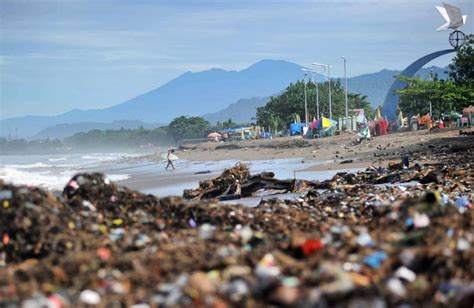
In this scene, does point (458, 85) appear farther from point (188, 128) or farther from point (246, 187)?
point (188, 128)

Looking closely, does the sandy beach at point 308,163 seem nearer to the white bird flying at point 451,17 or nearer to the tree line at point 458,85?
the tree line at point 458,85

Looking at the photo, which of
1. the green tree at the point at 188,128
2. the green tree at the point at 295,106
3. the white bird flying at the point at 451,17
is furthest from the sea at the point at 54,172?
the green tree at the point at 188,128

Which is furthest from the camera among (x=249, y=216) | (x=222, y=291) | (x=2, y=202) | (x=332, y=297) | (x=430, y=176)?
(x=430, y=176)

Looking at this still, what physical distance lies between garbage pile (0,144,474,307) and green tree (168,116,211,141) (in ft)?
449

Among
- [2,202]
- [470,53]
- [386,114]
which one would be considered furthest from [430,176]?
[386,114]

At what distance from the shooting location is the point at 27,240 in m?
5.26

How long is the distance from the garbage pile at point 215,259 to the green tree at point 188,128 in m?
137

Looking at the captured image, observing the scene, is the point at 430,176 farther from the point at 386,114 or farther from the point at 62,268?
the point at 386,114

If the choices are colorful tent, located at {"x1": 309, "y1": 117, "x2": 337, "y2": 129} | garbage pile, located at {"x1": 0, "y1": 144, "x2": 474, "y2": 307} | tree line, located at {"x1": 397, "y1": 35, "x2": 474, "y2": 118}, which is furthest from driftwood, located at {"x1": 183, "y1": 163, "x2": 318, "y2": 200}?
colorful tent, located at {"x1": 309, "y1": 117, "x2": 337, "y2": 129}

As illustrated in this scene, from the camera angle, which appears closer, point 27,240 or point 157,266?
point 157,266

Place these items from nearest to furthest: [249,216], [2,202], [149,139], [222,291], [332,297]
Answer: [332,297] < [222,291] < [2,202] < [249,216] < [149,139]

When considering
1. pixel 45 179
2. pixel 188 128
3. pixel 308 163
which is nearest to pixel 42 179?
pixel 45 179

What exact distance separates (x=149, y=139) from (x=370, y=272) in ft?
488

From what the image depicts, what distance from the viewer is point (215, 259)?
4109 mm
